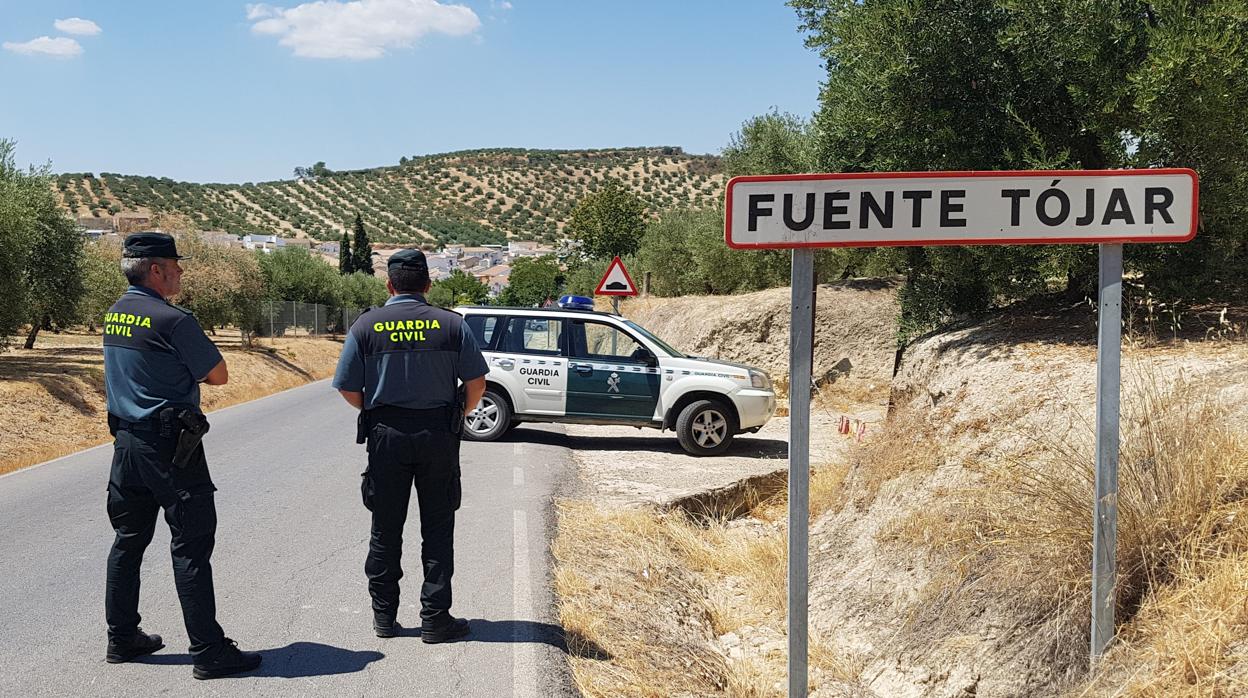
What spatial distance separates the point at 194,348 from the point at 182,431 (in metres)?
0.38

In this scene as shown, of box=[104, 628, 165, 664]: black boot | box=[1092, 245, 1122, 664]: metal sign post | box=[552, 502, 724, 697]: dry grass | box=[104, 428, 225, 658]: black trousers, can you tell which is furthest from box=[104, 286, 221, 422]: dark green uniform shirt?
box=[1092, 245, 1122, 664]: metal sign post

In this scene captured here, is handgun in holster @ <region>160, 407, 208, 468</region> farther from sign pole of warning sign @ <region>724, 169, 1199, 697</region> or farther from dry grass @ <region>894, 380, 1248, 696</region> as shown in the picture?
dry grass @ <region>894, 380, 1248, 696</region>

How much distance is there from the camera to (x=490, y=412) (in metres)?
12.7

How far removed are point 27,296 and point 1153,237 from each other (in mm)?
21065

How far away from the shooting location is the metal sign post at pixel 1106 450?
12.5 feet

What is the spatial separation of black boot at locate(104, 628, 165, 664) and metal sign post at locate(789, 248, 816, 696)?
3.09 metres

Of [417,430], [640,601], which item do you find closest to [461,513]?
[640,601]

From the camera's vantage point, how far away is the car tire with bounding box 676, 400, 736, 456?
12.3 m

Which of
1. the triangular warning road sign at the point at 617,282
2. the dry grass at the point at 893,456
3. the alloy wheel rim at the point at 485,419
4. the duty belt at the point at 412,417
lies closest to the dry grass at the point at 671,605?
the dry grass at the point at 893,456

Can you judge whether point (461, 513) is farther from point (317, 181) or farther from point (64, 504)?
point (317, 181)

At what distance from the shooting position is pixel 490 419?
12758mm

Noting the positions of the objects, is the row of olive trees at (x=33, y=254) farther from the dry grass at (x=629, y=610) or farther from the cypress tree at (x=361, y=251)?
the cypress tree at (x=361, y=251)

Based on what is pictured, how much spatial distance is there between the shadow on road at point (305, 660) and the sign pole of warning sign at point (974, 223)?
2.17 meters

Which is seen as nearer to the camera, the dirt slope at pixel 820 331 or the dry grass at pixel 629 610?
the dry grass at pixel 629 610
